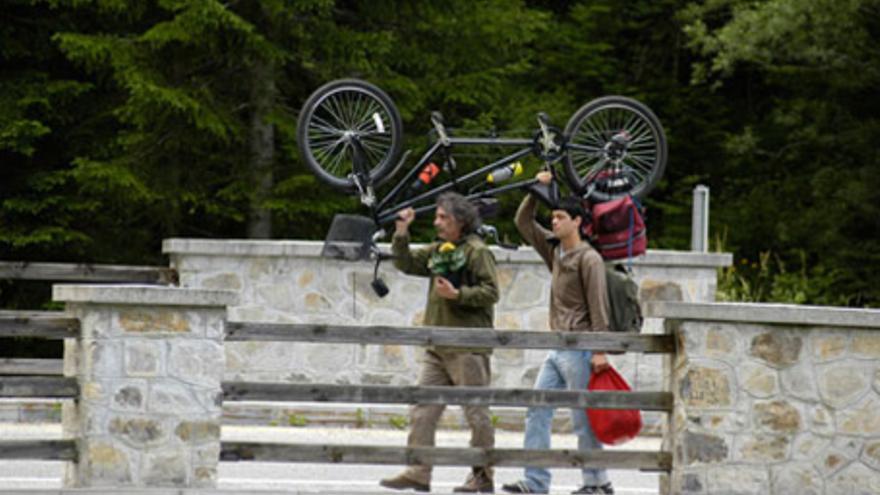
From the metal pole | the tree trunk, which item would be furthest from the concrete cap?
the tree trunk

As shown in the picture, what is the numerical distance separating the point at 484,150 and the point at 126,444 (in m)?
14.6

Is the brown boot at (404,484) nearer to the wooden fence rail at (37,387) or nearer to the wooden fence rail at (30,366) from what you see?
the wooden fence rail at (37,387)

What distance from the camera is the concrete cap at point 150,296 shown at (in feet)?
30.7

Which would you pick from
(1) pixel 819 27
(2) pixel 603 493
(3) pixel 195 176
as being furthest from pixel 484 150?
(2) pixel 603 493

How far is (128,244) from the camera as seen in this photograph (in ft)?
78.2

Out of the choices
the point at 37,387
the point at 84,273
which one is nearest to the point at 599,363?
the point at 37,387

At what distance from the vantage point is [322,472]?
12195mm

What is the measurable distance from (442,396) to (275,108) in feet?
45.4

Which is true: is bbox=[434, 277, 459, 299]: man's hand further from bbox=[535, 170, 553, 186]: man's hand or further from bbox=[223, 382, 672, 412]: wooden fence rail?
bbox=[535, 170, 553, 186]: man's hand

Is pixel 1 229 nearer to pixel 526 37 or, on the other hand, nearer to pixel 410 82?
pixel 410 82

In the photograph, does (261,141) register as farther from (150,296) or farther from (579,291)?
(150,296)

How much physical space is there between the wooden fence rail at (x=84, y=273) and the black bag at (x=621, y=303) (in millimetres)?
5761

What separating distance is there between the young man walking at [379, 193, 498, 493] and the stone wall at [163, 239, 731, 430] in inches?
185

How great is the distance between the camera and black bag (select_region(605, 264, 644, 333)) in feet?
33.8
